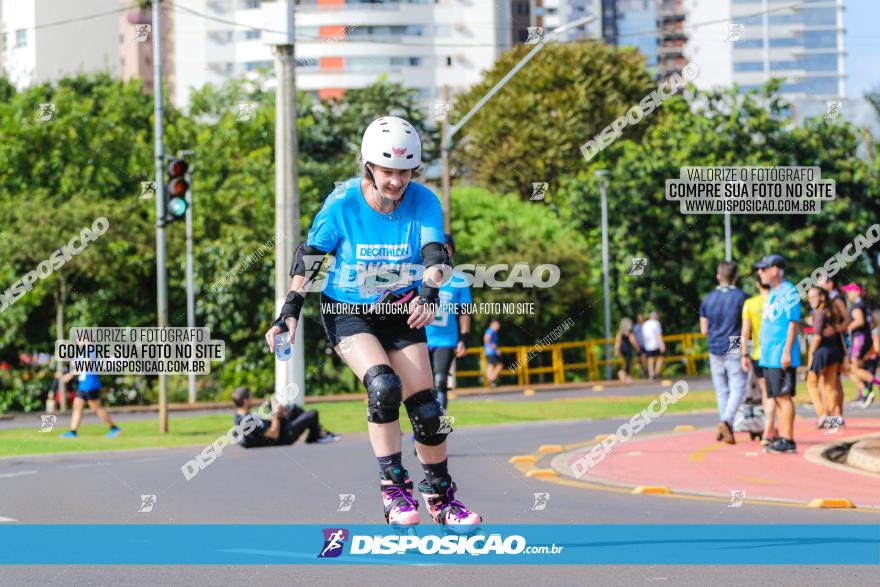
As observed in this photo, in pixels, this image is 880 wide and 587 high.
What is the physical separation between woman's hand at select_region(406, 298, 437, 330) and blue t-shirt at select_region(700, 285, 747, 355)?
828 centimetres

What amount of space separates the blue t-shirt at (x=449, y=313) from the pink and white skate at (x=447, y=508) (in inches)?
257

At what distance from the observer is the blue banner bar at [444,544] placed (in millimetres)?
7324

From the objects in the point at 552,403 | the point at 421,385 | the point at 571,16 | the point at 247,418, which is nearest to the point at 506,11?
the point at 571,16

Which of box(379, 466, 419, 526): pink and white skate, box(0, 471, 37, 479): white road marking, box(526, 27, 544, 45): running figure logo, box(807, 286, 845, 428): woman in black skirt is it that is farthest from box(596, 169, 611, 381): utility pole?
box(379, 466, 419, 526): pink and white skate

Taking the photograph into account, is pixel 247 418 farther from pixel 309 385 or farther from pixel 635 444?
pixel 309 385

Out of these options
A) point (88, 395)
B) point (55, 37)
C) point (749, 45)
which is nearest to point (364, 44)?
point (55, 37)

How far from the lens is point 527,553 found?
7.48 m

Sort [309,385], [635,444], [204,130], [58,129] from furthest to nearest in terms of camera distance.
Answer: [204,130] → [58,129] → [309,385] → [635,444]

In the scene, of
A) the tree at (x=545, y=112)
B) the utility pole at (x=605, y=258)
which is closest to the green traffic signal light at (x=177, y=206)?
the utility pole at (x=605, y=258)

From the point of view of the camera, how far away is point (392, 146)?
23.3 ft

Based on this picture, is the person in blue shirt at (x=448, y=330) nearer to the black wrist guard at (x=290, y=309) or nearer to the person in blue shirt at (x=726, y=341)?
the person in blue shirt at (x=726, y=341)

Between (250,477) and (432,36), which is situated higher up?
(432,36)

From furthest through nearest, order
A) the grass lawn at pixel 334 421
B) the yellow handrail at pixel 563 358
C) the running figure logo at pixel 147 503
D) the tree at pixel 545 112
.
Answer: the tree at pixel 545 112 → the yellow handrail at pixel 563 358 → the grass lawn at pixel 334 421 → the running figure logo at pixel 147 503

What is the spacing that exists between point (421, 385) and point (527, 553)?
0.99 m
